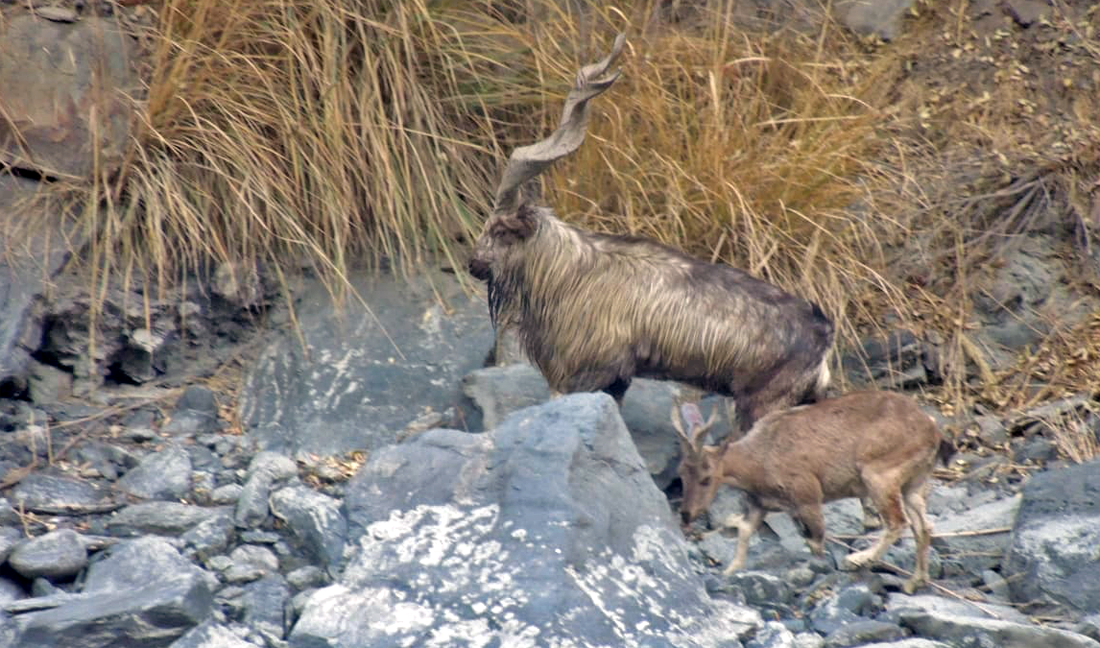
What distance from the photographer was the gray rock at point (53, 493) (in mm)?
6168

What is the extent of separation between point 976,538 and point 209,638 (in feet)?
10.5

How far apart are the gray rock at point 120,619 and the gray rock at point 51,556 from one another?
352mm

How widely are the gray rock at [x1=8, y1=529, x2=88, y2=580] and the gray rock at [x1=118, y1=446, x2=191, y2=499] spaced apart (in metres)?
0.72

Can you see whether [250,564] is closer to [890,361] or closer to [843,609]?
[843,609]

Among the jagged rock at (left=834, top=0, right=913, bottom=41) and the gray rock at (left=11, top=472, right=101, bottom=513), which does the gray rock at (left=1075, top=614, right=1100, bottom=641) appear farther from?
the jagged rock at (left=834, top=0, right=913, bottom=41)

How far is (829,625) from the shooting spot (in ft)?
18.0

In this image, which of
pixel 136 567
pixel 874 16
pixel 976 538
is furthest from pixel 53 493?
pixel 874 16

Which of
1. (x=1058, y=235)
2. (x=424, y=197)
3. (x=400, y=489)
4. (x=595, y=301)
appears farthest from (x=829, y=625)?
(x=1058, y=235)

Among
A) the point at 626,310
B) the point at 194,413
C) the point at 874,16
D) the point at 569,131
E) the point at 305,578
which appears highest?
the point at 874,16

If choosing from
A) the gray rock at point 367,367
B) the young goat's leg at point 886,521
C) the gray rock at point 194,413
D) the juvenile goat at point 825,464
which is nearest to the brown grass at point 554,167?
the gray rock at point 367,367

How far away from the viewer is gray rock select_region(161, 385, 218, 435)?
7266mm

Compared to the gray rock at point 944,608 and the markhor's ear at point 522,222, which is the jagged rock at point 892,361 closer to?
the markhor's ear at point 522,222

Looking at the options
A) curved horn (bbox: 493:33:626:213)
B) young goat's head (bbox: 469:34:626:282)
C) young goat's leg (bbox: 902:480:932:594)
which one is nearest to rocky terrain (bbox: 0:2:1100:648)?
young goat's leg (bbox: 902:480:932:594)

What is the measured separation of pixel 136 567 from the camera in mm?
5469
